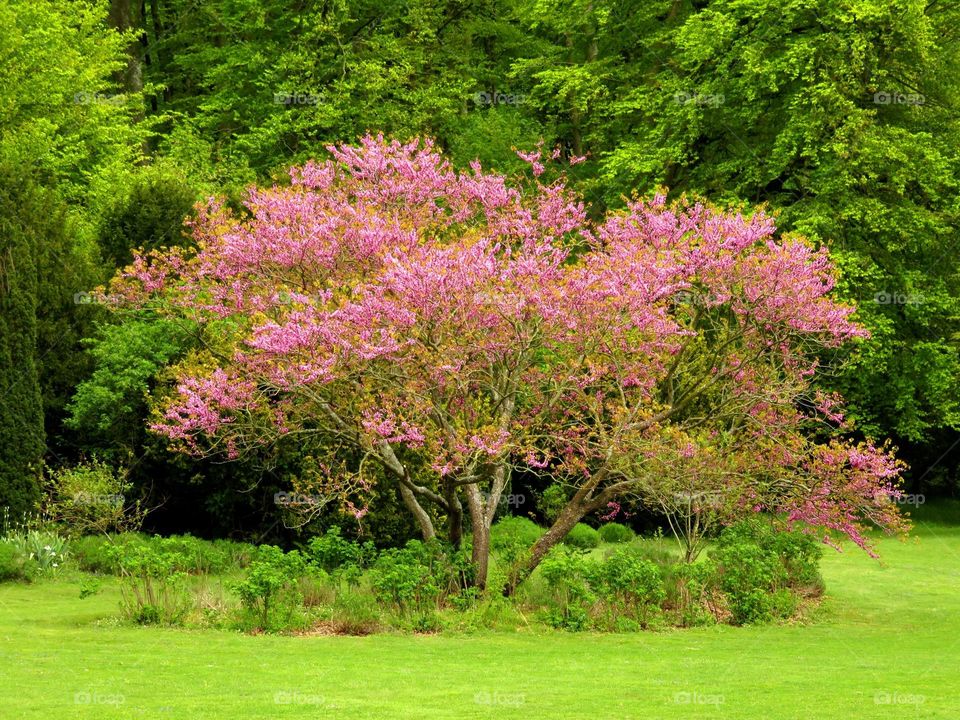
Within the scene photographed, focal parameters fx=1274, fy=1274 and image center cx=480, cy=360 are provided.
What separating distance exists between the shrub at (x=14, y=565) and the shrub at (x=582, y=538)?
9362 mm

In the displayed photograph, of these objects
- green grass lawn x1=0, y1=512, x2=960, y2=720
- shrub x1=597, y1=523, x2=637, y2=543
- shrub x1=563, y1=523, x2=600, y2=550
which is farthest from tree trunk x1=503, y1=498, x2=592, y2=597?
shrub x1=597, y1=523, x2=637, y2=543

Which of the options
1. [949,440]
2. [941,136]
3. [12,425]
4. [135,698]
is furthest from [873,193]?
[135,698]

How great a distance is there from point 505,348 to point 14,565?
344 inches

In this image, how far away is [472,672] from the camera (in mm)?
12945

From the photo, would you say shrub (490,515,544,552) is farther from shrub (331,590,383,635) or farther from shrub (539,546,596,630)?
shrub (331,590,383,635)

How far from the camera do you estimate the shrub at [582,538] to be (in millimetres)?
23469

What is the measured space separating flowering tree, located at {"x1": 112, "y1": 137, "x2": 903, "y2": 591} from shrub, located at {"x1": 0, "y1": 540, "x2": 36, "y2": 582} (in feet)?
10.8

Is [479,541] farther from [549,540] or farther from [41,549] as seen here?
[41,549]

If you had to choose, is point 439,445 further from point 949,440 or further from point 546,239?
point 949,440

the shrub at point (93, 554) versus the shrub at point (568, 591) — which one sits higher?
the shrub at point (568, 591)

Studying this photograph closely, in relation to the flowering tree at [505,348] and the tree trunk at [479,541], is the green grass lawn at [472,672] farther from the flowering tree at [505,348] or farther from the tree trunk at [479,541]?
the flowering tree at [505,348]

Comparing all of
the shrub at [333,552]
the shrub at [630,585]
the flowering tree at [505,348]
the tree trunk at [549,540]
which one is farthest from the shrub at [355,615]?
the shrub at [630,585]

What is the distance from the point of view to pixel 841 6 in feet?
100

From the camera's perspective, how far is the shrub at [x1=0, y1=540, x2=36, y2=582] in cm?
1956
